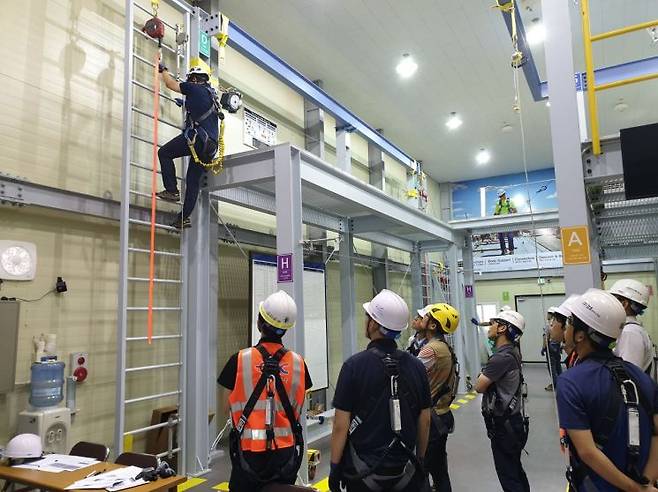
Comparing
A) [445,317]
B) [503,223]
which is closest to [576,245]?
[445,317]

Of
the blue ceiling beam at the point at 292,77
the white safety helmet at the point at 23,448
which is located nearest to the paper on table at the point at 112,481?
the white safety helmet at the point at 23,448

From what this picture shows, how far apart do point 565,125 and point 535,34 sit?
17.6ft

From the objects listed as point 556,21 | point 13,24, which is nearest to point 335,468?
point 556,21

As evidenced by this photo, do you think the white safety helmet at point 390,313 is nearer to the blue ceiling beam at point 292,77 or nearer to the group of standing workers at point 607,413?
the group of standing workers at point 607,413

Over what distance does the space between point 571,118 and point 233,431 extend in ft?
9.70

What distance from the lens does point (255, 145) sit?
7273 mm

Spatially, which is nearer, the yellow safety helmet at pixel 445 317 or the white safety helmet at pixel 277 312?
the white safety helmet at pixel 277 312

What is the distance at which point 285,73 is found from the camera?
264 inches

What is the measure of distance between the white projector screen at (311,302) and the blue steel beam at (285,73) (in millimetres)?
2589

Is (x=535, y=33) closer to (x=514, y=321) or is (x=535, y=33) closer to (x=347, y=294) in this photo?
(x=347, y=294)

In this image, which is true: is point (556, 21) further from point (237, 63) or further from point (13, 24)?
point (237, 63)

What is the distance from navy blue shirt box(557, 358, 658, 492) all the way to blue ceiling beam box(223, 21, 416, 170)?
5427 millimetres

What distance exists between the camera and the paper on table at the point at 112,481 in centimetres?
266

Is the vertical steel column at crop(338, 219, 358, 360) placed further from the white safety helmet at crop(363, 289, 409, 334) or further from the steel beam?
the white safety helmet at crop(363, 289, 409, 334)
